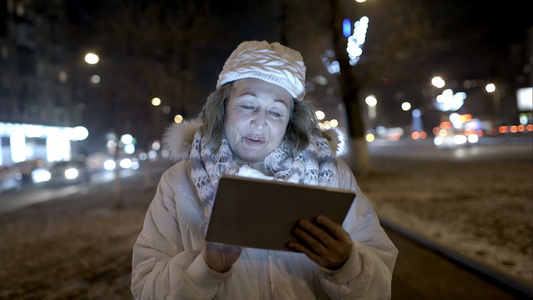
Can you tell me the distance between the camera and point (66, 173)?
74.0ft

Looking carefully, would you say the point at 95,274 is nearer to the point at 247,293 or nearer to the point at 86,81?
the point at 247,293

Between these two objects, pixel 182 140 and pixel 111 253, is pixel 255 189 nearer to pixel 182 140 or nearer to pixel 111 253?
pixel 182 140

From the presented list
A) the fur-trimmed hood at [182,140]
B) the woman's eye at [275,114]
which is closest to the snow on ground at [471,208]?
the fur-trimmed hood at [182,140]

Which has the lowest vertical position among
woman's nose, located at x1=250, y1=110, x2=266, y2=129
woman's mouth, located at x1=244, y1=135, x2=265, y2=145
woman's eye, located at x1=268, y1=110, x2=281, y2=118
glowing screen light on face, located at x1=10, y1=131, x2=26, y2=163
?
woman's mouth, located at x1=244, y1=135, x2=265, y2=145

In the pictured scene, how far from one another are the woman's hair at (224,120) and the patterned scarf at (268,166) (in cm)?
3

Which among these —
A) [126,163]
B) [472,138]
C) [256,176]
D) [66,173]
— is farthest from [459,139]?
[256,176]

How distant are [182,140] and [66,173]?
2316 centimetres

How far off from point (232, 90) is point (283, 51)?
300mm

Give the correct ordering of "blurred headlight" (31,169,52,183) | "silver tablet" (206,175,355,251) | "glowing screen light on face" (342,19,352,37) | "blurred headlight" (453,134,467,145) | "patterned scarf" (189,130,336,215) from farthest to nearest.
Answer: "blurred headlight" (453,134,467,145) < "blurred headlight" (31,169,52,183) < "glowing screen light on face" (342,19,352,37) < "patterned scarf" (189,130,336,215) < "silver tablet" (206,175,355,251)

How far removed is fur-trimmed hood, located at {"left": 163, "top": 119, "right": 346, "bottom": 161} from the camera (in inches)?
79.7

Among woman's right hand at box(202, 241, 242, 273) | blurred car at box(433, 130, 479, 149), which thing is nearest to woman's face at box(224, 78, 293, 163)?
woman's right hand at box(202, 241, 242, 273)

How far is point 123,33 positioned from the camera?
14.1m

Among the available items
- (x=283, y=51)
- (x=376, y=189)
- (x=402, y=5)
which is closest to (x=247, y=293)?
(x=283, y=51)

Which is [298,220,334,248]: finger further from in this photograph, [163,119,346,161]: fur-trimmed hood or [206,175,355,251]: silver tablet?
[163,119,346,161]: fur-trimmed hood
